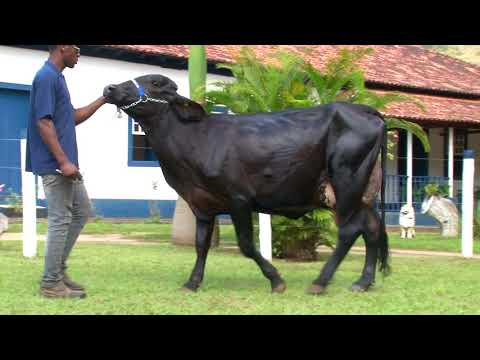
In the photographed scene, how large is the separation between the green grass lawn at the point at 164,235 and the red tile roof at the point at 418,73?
408 centimetres

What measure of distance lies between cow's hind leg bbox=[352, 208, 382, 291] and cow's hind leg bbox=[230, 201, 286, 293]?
2.77 ft

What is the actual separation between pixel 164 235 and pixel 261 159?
7.53 m

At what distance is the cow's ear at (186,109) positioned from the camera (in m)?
6.57

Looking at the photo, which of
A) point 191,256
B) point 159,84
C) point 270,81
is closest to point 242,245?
point 159,84

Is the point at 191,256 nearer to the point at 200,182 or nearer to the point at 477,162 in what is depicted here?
the point at 200,182

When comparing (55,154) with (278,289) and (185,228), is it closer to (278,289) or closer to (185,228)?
(278,289)

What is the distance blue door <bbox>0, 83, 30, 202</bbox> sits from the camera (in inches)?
627

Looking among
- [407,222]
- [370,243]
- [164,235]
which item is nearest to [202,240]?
[370,243]

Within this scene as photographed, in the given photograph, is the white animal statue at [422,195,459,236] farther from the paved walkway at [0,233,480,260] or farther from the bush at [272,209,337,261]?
the bush at [272,209,337,261]

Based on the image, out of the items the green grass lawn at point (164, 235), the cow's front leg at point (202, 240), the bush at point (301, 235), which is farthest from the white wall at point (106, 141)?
the cow's front leg at point (202, 240)

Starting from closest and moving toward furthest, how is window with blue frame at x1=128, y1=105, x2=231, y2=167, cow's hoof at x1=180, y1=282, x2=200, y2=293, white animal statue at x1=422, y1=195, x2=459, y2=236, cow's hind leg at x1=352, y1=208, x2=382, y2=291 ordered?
1. cow's hoof at x1=180, y1=282, x2=200, y2=293
2. cow's hind leg at x1=352, y1=208, x2=382, y2=291
3. white animal statue at x1=422, y1=195, x2=459, y2=236
4. window with blue frame at x1=128, y1=105, x2=231, y2=167

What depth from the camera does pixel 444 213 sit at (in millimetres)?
15805

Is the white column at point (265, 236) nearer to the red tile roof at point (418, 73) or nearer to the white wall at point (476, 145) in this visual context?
the red tile roof at point (418, 73)

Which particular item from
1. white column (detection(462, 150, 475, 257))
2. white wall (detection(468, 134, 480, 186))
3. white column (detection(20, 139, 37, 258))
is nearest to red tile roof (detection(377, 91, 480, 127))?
white wall (detection(468, 134, 480, 186))
